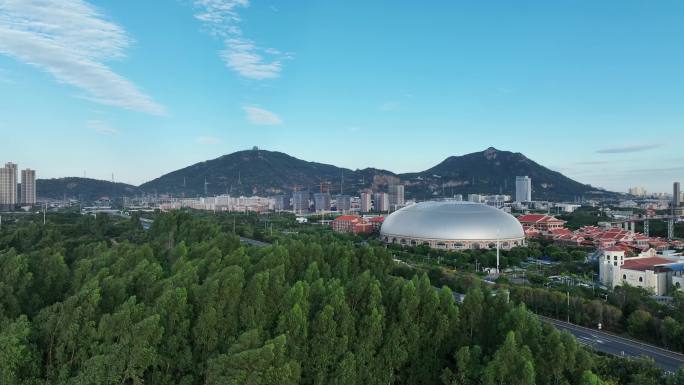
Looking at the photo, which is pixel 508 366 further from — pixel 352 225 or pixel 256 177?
pixel 256 177

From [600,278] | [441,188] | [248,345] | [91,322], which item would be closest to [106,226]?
[91,322]

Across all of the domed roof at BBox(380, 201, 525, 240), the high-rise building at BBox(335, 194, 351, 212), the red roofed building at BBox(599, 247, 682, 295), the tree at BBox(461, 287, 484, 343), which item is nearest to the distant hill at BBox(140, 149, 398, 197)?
the high-rise building at BBox(335, 194, 351, 212)

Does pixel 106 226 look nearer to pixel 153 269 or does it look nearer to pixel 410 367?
pixel 153 269

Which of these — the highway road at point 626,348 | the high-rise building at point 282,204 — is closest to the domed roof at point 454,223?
the highway road at point 626,348

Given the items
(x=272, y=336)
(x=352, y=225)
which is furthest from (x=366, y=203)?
(x=272, y=336)

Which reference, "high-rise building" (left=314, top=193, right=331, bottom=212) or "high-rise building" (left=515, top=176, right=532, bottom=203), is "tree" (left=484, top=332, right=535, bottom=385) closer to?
"high-rise building" (left=314, top=193, right=331, bottom=212)

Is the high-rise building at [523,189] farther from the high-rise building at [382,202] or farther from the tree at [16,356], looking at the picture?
the tree at [16,356]

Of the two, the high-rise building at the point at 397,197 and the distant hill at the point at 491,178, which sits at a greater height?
the distant hill at the point at 491,178
